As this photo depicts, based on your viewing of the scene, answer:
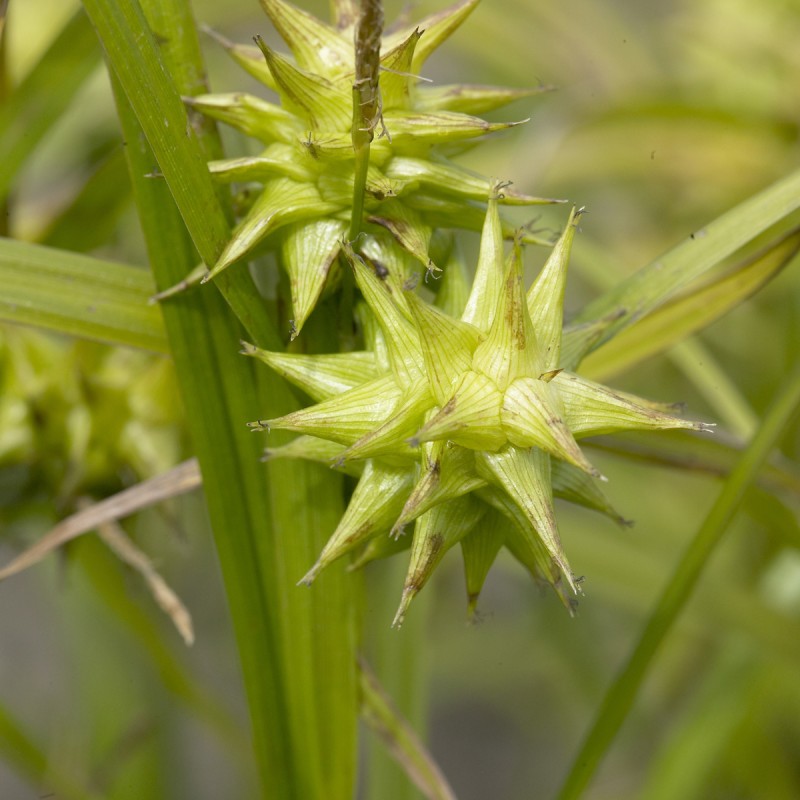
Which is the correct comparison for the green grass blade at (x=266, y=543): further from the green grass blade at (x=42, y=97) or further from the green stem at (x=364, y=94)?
the green grass blade at (x=42, y=97)

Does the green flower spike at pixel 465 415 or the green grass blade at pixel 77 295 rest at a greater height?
the green grass blade at pixel 77 295

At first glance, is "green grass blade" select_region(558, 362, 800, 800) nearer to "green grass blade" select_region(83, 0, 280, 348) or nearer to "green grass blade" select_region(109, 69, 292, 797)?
"green grass blade" select_region(109, 69, 292, 797)

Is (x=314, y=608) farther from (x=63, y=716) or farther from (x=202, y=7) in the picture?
(x=63, y=716)

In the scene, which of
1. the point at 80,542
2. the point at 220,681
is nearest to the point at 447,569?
the point at 220,681

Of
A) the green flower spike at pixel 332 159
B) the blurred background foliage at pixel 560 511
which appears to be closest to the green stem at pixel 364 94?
the green flower spike at pixel 332 159

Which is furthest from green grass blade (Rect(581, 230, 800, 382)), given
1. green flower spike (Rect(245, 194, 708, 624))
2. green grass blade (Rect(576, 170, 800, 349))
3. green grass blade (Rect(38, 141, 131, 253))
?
green grass blade (Rect(38, 141, 131, 253))

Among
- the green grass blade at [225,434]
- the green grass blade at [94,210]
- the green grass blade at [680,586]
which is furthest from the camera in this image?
the green grass blade at [94,210]

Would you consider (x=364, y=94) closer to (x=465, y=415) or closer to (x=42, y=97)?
(x=465, y=415)
